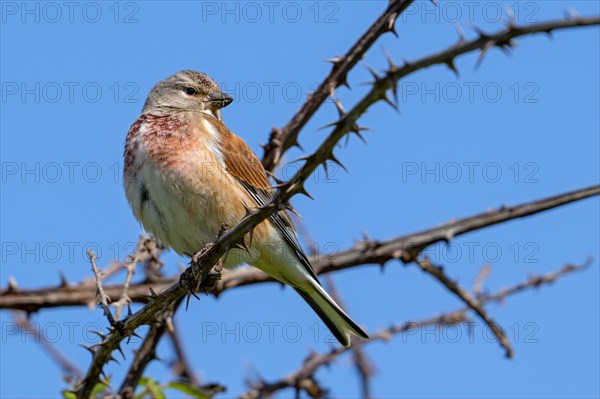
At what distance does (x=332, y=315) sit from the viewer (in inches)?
176

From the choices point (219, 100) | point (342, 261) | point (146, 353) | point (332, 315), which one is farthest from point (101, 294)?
point (219, 100)

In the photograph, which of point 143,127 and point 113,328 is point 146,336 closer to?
point 113,328

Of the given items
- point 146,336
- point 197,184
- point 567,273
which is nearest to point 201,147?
point 197,184

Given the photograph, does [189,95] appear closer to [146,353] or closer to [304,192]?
[146,353]

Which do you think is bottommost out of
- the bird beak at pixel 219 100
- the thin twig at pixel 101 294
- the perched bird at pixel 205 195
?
the thin twig at pixel 101 294

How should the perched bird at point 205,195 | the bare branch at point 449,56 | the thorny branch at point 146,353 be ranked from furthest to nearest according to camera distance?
the perched bird at point 205,195
the thorny branch at point 146,353
the bare branch at point 449,56

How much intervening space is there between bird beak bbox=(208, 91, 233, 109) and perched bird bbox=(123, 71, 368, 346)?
436mm

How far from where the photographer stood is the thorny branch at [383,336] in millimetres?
3510

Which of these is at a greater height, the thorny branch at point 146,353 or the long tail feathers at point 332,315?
the long tail feathers at point 332,315

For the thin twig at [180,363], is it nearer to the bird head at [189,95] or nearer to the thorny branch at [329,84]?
the thorny branch at [329,84]

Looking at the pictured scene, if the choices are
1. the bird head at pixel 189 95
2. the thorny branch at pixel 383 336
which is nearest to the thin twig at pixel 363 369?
the thorny branch at pixel 383 336

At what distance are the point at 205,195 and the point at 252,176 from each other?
459 millimetres

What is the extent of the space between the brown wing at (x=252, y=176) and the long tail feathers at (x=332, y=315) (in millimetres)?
95

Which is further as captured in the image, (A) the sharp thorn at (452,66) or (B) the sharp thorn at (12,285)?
(B) the sharp thorn at (12,285)
